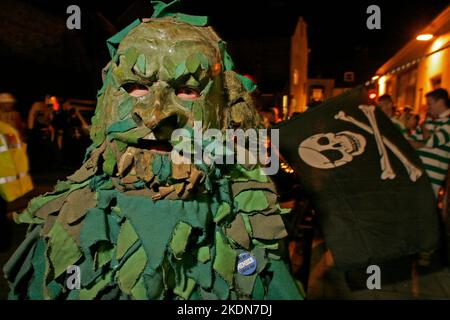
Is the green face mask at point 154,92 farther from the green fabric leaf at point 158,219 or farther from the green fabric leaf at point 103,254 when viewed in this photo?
the green fabric leaf at point 103,254

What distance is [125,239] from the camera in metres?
1.41

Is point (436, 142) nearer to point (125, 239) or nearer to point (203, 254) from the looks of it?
point (203, 254)

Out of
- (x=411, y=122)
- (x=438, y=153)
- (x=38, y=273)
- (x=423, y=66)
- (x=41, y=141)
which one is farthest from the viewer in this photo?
(x=423, y=66)

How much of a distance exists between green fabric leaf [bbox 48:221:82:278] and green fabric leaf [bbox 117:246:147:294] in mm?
195

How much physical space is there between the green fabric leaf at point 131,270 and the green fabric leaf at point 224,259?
278 millimetres

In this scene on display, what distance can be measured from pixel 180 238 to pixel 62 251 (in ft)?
1.55

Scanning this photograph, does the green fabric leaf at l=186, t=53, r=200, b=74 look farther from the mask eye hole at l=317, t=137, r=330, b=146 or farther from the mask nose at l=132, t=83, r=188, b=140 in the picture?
the mask eye hole at l=317, t=137, r=330, b=146

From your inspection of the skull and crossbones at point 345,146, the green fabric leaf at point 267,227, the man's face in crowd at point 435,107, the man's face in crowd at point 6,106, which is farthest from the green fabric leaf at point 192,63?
the man's face in crowd at point 6,106

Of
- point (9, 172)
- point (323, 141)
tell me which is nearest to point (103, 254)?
point (323, 141)

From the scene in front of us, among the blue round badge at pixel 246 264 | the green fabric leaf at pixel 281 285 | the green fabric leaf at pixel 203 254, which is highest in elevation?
the green fabric leaf at pixel 203 254

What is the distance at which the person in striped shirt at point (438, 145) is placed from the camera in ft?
11.2

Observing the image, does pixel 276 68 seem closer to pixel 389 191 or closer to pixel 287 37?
pixel 287 37

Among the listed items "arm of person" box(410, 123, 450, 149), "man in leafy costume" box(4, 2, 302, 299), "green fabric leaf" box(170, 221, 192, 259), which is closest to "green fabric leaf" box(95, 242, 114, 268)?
"man in leafy costume" box(4, 2, 302, 299)

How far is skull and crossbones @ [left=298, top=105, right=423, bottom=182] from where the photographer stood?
6.77 feet
